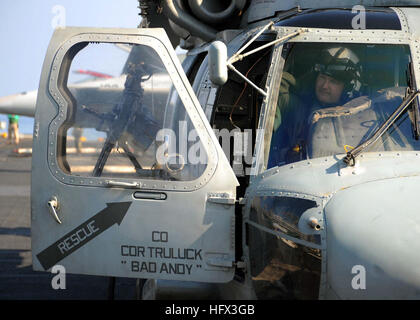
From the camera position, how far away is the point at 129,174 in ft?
13.4

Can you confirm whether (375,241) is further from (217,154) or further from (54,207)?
(54,207)

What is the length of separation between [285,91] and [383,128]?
0.73 meters

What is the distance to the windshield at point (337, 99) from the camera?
3.82 meters

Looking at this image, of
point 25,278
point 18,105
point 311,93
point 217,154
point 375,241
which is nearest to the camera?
point 375,241

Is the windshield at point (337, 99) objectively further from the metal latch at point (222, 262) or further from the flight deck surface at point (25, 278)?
the flight deck surface at point (25, 278)

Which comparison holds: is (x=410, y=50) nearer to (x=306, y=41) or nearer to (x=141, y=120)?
(x=306, y=41)

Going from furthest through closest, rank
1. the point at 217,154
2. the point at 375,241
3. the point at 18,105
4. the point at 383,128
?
the point at 18,105 < the point at 217,154 < the point at 383,128 < the point at 375,241

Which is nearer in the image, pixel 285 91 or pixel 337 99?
pixel 337 99

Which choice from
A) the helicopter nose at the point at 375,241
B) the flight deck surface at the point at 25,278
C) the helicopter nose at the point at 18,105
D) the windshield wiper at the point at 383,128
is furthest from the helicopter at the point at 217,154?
the helicopter nose at the point at 18,105

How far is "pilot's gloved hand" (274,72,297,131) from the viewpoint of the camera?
13.5ft

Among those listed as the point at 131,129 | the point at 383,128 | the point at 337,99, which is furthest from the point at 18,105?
the point at 383,128

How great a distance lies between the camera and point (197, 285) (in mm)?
4312

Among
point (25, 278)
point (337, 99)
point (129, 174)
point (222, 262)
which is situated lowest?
point (25, 278)

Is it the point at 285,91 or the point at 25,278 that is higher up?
the point at 285,91
